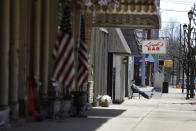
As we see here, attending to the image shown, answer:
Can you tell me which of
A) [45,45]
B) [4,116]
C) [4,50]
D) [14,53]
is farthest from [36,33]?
[4,116]

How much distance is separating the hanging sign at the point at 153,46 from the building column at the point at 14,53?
1319 inches

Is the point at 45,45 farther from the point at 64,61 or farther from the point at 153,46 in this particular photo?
the point at 153,46

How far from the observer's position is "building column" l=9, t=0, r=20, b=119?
12258mm

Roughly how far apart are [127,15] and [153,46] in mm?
25380

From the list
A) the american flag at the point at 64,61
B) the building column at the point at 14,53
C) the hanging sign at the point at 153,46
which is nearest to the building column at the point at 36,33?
the building column at the point at 14,53

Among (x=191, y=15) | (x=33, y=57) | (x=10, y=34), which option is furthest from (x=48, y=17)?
(x=191, y=15)

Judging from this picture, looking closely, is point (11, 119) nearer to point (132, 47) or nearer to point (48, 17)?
point (48, 17)

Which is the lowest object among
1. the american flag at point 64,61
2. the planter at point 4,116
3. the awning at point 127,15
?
the planter at point 4,116

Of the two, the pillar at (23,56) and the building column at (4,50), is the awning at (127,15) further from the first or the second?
the building column at (4,50)

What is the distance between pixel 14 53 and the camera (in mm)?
12297

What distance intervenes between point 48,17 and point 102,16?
6.60m

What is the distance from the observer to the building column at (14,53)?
1226cm

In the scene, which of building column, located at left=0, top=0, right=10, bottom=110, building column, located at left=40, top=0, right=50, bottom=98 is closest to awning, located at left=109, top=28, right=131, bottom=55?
building column, located at left=40, top=0, right=50, bottom=98

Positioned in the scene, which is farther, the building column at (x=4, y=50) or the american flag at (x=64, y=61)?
the american flag at (x=64, y=61)
